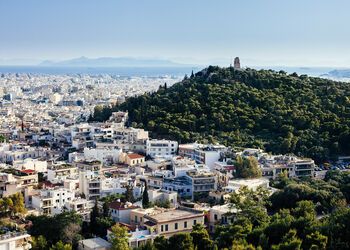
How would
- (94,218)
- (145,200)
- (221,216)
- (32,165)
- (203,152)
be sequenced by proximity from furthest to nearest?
(203,152), (32,165), (145,200), (221,216), (94,218)

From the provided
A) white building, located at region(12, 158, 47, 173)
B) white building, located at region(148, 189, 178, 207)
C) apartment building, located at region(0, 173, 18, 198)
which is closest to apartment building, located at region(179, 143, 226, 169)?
white building, located at region(148, 189, 178, 207)

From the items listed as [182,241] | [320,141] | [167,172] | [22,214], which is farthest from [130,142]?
[182,241]

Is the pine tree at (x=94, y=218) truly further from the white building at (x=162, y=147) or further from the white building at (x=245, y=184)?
the white building at (x=162, y=147)

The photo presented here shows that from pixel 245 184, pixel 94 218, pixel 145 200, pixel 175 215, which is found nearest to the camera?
pixel 175 215

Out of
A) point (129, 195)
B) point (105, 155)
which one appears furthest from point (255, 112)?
point (129, 195)

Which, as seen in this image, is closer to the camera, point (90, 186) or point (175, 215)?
point (175, 215)

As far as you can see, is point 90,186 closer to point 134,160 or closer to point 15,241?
point 134,160

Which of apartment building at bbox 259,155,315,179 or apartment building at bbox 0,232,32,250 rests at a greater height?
apartment building at bbox 259,155,315,179

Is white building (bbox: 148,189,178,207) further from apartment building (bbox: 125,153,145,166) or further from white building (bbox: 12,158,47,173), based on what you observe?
white building (bbox: 12,158,47,173)

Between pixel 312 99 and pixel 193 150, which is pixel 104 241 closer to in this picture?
pixel 193 150
